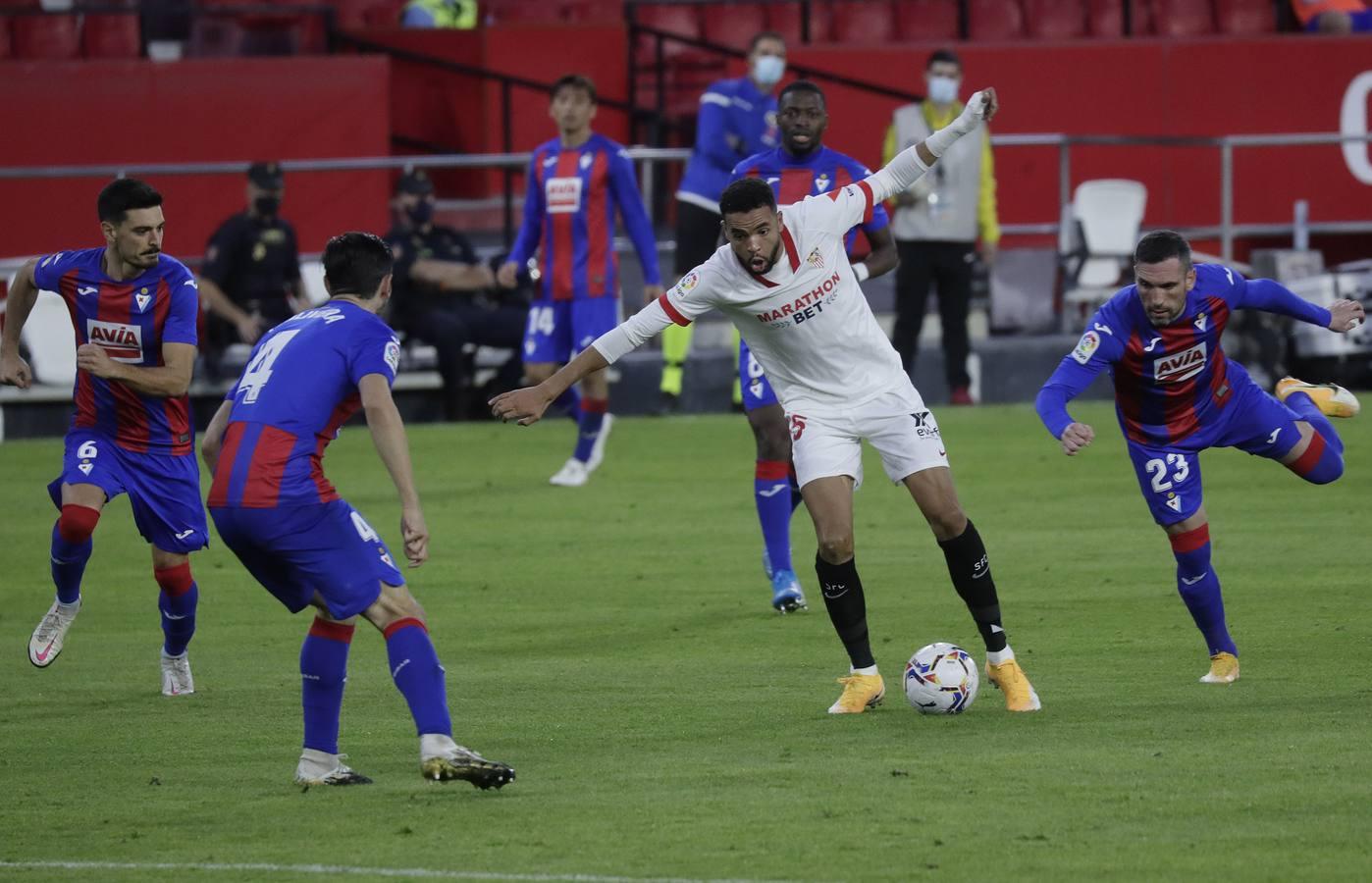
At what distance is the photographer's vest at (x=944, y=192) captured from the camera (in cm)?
1739

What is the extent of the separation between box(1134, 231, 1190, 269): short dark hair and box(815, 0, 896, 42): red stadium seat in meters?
14.8

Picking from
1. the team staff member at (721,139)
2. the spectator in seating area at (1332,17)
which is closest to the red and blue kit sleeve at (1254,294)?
the team staff member at (721,139)

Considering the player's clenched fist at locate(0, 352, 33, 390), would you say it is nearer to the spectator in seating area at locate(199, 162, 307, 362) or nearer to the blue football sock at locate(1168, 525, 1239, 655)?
the blue football sock at locate(1168, 525, 1239, 655)

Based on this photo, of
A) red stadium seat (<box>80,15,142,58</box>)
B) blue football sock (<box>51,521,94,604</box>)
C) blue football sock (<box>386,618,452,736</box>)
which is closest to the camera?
blue football sock (<box>386,618,452,736</box>)

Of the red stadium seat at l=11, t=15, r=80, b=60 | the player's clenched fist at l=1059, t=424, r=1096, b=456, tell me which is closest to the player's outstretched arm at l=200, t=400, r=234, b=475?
the player's clenched fist at l=1059, t=424, r=1096, b=456

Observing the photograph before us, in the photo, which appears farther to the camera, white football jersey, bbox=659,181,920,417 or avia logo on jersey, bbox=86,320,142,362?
avia logo on jersey, bbox=86,320,142,362

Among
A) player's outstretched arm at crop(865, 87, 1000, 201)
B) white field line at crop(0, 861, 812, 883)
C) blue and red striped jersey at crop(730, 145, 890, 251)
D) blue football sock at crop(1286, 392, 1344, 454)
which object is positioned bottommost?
white field line at crop(0, 861, 812, 883)

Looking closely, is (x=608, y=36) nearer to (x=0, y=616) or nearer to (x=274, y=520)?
(x=0, y=616)

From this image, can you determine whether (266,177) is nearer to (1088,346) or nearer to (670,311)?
(670,311)

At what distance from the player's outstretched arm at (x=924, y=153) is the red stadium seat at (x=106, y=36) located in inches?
549

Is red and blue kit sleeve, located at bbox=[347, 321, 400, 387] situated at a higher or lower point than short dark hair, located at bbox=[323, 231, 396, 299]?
lower

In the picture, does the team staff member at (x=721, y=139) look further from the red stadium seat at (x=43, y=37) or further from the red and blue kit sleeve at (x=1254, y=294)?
the red and blue kit sleeve at (x=1254, y=294)

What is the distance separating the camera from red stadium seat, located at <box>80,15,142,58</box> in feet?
68.5

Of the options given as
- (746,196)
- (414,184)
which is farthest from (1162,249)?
(414,184)
